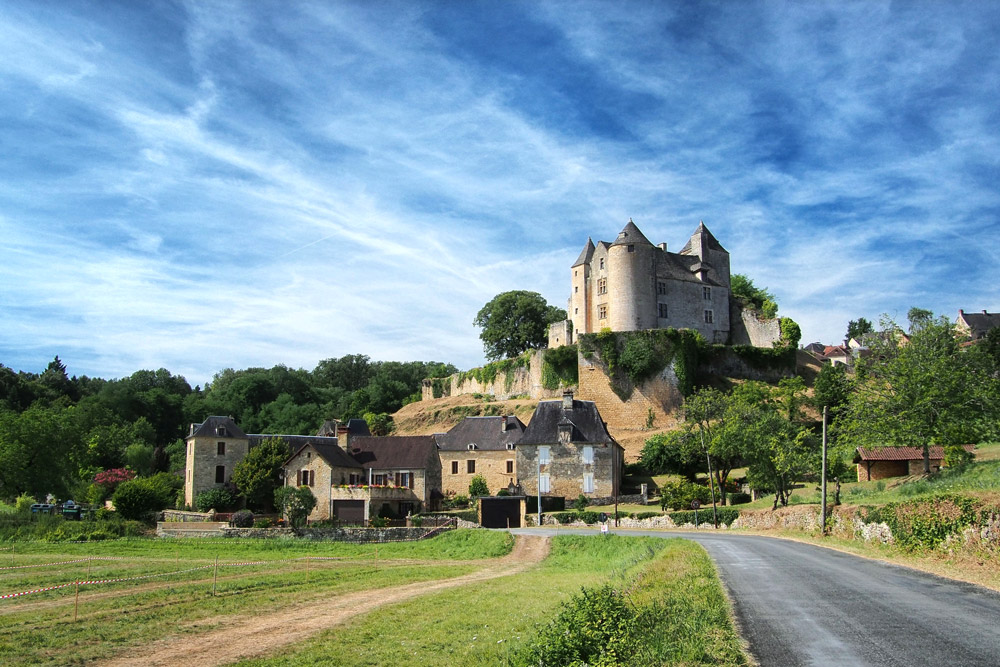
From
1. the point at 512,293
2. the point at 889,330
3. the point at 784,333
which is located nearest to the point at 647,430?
the point at 784,333

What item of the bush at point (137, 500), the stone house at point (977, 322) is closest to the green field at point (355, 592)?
the bush at point (137, 500)

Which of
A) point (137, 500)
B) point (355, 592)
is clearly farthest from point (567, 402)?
point (355, 592)

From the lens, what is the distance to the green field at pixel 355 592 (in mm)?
12539

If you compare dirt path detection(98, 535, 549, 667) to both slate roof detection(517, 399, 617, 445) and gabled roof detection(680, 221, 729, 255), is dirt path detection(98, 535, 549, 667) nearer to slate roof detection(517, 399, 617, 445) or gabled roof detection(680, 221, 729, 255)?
slate roof detection(517, 399, 617, 445)

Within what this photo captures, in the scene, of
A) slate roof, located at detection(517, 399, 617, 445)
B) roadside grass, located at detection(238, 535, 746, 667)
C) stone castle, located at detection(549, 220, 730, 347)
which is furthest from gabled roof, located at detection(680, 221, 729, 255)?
roadside grass, located at detection(238, 535, 746, 667)

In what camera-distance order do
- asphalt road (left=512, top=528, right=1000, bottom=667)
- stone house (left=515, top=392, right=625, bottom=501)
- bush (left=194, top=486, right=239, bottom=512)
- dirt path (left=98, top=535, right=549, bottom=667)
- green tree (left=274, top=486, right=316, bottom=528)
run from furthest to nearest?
bush (left=194, top=486, right=239, bottom=512) → stone house (left=515, top=392, right=625, bottom=501) → green tree (left=274, top=486, right=316, bottom=528) → dirt path (left=98, top=535, right=549, bottom=667) → asphalt road (left=512, top=528, right=1000, bottom=667)

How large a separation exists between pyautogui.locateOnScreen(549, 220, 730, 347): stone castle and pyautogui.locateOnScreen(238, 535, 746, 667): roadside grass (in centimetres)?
4102

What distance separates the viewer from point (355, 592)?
22.5 meters

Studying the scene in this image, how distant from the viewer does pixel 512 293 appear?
3312 inches

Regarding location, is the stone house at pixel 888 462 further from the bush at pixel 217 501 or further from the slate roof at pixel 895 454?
the bush at pixel 217 501

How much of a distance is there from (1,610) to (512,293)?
67.4m

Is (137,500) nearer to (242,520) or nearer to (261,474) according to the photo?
(261,474)

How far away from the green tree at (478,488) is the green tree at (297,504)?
33.9 feet

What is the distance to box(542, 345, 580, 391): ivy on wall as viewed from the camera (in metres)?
64.1
